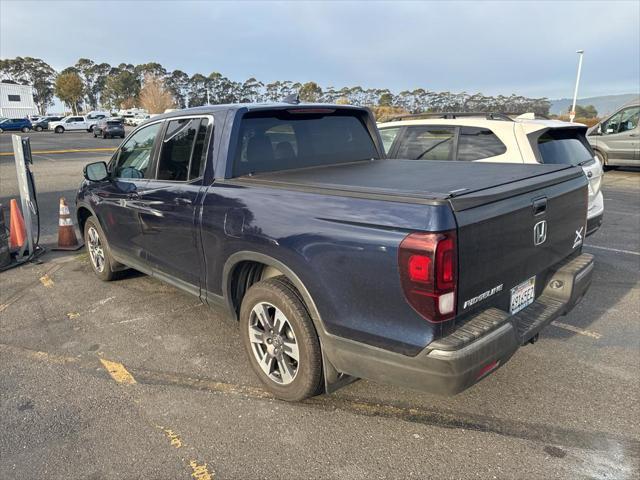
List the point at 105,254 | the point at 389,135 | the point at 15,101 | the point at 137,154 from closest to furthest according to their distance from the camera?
the point at 137,154
the point at 105,254
the point at 389,135
the point at 15,101

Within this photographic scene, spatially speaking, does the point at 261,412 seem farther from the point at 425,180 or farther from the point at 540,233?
the point at 540,233

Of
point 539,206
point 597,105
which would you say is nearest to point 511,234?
point 539,206

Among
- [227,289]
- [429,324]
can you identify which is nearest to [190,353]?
[227,289]

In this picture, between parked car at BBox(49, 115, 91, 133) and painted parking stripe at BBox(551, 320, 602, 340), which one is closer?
painted parking stripe at BBox(551, 320, 602, 340)

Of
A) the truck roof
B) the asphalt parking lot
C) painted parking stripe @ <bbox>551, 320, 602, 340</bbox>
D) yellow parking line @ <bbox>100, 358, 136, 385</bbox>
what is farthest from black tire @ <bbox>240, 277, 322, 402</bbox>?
painted parking stripe @ <bbox>551, 320, 602, 340</bbox>

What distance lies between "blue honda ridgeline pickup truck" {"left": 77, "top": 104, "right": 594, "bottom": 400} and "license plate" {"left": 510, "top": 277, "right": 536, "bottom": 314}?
0.01m

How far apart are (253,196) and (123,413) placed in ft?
5.35

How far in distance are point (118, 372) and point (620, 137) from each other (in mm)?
15385

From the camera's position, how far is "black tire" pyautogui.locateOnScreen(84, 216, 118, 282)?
507 centimetres

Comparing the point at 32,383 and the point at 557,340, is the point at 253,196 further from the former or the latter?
the point at 557,340

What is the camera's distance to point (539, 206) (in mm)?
2721

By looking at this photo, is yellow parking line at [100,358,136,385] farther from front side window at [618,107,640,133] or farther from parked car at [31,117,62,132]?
parked car at [31,117,62,132]

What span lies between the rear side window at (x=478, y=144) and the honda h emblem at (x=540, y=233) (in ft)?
8.35

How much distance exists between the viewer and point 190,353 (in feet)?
12.3
